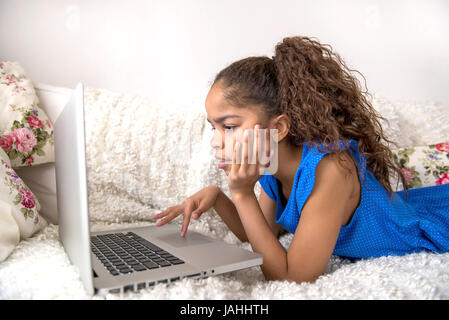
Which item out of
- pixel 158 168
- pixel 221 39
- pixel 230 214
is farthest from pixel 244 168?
pixel 221 39

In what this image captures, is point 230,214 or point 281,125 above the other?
point 281,125

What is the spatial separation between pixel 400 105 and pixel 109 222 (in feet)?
3.57

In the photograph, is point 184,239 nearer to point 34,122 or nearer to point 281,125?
point 281,125

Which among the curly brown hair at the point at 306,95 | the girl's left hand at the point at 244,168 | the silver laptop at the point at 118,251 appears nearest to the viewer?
the silver laptop at the point at 118,251

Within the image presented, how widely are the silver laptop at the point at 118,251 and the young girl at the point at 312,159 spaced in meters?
0.09

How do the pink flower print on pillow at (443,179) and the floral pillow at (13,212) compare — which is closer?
the floral pillow at (13,212)

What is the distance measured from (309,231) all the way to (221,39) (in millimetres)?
1106

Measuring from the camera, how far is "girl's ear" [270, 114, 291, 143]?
79 centimetres

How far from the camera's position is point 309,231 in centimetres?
66

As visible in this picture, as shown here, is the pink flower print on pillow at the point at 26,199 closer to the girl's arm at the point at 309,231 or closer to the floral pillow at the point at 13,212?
the floral pillow at the point at 13,212

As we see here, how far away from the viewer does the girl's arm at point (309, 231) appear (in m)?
0.66

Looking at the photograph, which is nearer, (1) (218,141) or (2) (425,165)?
(1) (218,141)

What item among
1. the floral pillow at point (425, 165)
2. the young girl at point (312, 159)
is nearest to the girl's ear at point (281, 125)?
the young girl at point (312, 159)

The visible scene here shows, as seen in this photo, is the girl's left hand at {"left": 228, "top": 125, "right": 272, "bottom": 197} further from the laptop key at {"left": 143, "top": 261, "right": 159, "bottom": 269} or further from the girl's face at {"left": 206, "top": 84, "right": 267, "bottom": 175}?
the laptop key at {"left": 143, "top": 261, "right": 159, "bottom": 269}
